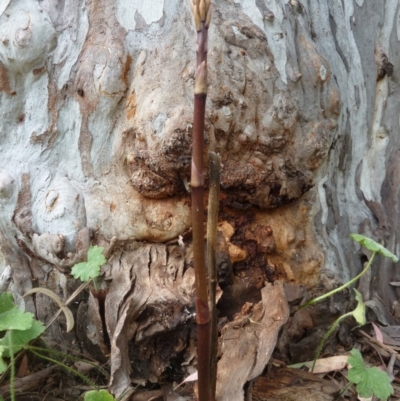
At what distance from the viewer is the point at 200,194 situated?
0.91 meters

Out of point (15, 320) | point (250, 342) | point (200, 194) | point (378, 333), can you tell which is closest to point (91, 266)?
point (15, 320)

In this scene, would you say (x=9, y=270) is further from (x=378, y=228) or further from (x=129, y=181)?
(x=378, y=228)

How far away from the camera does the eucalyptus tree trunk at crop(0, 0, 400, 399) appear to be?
4.79ft

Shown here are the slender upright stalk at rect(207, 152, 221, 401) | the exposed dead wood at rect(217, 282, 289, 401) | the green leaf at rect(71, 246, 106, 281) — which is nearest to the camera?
the slender upright stalk at rect(207, 152, 221, 401)

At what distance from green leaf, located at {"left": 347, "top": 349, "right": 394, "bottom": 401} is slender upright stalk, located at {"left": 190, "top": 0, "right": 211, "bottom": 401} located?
46 centimetres

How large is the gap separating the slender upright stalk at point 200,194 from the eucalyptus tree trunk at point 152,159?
1.14 ft

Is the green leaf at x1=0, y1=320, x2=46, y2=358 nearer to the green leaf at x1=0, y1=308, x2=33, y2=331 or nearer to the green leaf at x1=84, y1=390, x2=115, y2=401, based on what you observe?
the green leaf at x1=0, y1=308, x2=33, y2=331

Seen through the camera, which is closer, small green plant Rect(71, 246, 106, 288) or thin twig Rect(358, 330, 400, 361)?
small green plant Rect(71, 246, 106, 288)

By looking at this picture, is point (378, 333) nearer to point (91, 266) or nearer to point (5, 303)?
point (91, 266)

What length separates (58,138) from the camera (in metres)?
1.65

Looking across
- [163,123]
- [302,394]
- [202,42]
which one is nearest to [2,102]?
[163,123]

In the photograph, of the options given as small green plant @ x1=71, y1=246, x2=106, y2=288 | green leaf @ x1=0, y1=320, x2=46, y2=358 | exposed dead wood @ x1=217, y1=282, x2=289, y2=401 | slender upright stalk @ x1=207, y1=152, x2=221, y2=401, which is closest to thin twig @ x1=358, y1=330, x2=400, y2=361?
exposed dead wood @ x1=217, y1=282, x2=289, y2=401

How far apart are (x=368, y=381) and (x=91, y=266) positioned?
0.80m

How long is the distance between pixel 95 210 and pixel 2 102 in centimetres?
50
